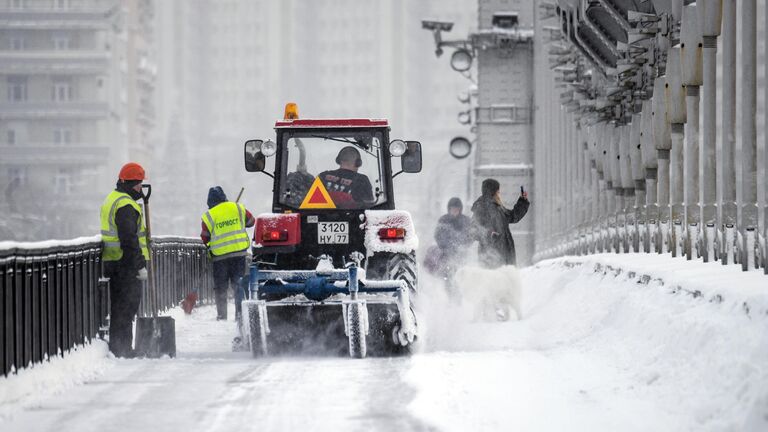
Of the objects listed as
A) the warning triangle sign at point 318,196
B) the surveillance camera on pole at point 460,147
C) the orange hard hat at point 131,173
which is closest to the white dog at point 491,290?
the warning triangle sign at point 318,196

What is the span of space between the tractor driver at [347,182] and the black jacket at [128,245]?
1.70m

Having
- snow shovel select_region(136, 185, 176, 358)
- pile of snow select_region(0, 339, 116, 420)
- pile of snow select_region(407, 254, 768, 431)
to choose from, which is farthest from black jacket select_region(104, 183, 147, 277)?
pile of snow select_region(407, 254, 768, 431)

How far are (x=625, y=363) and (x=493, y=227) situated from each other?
607 centimetres

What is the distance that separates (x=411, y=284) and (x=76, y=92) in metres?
97.5

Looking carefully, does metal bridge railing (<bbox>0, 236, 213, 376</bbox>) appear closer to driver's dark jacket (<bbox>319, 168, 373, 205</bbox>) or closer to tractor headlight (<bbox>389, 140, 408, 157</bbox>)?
driver's dark jacket (<bbox>319, 168, 373, 205</bbox>)

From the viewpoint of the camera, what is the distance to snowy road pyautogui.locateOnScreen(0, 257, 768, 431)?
7691mm

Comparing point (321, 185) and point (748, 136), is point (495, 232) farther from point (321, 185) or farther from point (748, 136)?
point (748, 136)

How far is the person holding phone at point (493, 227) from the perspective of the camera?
52.5 feet

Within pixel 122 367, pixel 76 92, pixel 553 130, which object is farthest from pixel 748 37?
pixel 76 92

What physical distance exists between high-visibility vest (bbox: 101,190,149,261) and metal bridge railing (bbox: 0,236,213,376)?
0.10 m

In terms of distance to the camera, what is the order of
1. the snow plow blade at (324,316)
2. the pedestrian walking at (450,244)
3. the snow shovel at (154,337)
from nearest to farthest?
1. the snow plow blade at (324,316)
2. the snow shovel at (154,337)
3. the pedestrian walking at (450,244)

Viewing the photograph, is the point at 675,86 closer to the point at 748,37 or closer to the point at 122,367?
the point at 748,37

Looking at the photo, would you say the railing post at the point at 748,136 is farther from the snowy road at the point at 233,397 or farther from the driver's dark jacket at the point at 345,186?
the driver's dark jacket at the point at 345,186

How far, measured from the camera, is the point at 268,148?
12672mm
